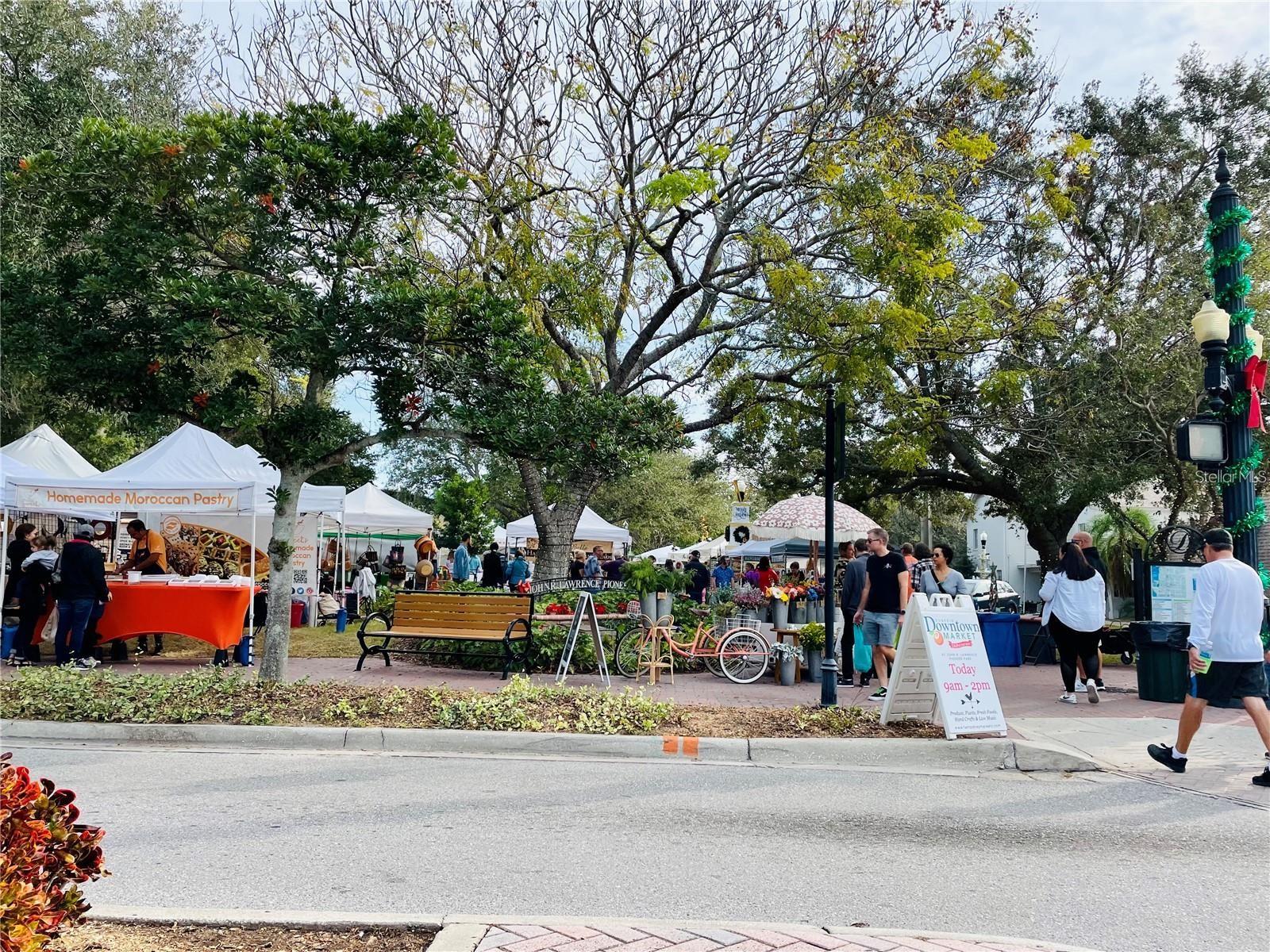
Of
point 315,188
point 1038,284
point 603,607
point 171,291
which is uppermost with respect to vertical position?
point 1038,284

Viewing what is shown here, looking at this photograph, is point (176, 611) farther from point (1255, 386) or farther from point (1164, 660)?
point (1255, 386)

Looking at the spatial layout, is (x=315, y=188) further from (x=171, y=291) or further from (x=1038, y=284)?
(x=1038, y=284)

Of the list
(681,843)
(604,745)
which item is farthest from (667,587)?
(681,843)

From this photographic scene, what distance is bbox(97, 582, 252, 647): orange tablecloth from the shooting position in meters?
13.3

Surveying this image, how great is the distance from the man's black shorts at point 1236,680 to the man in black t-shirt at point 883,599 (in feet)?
13.1

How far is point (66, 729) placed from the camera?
883 cm

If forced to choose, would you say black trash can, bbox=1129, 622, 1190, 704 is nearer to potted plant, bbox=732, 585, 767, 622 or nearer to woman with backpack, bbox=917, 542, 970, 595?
woman with backpack, bbox=917, 542, 970, 595

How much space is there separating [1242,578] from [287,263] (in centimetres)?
914

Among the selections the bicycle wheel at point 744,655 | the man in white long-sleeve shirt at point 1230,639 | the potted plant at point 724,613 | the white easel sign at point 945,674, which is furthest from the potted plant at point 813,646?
Answer: the man in white long-sleeve shirt at point 1230,639

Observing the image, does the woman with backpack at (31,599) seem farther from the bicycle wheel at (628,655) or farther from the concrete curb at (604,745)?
the bicycle wheel at (628,655)

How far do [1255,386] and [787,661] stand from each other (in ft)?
20.8

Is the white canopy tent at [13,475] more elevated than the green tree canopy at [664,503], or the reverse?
the green tree canopy at [664,503]

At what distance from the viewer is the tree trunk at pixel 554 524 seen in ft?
58.9

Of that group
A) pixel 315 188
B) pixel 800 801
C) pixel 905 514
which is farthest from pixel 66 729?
pixel 905 514
